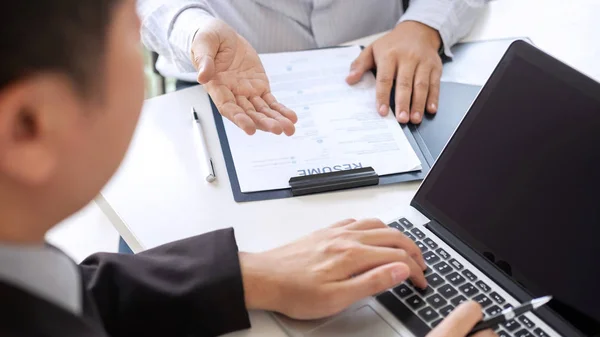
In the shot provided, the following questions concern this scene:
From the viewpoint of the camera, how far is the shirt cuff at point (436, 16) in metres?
1.11

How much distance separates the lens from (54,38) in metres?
0.40

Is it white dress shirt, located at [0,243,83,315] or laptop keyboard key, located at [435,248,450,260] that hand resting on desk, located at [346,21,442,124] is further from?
white dress shirt, located at [0,243,83,315]

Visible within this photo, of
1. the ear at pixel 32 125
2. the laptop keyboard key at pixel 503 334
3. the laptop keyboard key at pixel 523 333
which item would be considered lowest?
the laptop keyboard key at pixel 503 334

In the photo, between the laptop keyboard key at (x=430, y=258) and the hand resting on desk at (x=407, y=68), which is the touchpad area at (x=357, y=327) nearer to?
the laptop keyboard key at (x=430, y=258)

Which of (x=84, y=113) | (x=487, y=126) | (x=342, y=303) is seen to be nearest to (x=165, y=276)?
(x=342, y=303)

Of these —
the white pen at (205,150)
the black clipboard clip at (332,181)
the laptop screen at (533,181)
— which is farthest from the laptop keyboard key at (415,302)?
the white pen at (205,150)

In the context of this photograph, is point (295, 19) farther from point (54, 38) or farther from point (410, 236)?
point (54, 38)

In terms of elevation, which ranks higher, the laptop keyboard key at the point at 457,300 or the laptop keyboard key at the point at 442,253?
the laptop keyboard key at the point at 457,300

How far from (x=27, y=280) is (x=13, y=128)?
14cm

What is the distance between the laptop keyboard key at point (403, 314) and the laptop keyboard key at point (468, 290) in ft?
0.21

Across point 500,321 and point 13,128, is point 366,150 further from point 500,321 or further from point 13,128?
point 13,128

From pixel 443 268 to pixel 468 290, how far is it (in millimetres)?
38

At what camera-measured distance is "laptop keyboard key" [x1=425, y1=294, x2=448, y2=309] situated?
0.66m

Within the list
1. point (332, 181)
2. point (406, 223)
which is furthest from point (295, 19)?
point (406, 223)
